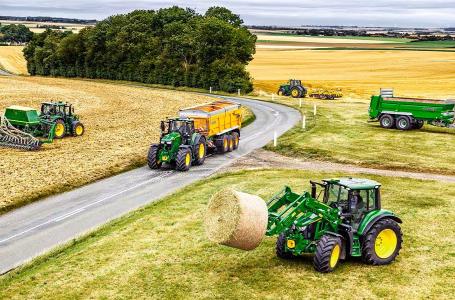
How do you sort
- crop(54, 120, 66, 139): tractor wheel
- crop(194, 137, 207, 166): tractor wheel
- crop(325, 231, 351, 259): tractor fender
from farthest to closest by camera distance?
1. crop(54, 120, 66, 139): tractor wheel
2. crop(194, 137, 207, 166): tractor wheel
3. crop(325, 231, 351, 259): tractor fender

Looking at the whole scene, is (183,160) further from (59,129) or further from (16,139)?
(59,129)

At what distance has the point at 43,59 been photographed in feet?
358

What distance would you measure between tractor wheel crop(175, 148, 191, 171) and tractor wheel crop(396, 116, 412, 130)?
20457 mm

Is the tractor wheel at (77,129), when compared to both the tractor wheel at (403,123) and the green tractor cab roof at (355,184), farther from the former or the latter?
the green tractor cab roof at (355,184)

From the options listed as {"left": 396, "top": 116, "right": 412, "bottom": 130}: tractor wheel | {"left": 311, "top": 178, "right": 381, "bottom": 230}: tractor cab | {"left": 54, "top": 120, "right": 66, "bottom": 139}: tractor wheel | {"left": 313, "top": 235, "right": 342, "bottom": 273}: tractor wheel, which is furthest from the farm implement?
{"left": 313, "top": 235, "right": 342, "bottom": 273}: tractor wheel

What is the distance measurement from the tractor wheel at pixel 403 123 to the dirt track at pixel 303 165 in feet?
42.1

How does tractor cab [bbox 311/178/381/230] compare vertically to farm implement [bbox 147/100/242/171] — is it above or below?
above

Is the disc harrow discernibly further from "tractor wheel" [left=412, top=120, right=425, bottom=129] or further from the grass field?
"tractor wheel" [left=412, top=120, right=425, bottom=129]

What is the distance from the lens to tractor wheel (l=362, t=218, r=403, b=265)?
1563 centimetres

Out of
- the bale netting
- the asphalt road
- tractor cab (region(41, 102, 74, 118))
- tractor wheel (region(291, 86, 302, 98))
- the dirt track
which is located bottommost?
the asphalt road

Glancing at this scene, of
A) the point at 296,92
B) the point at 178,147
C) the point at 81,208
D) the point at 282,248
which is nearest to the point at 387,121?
the point at 178,147

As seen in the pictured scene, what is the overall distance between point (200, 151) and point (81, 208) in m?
9.66

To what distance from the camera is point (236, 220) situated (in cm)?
1367

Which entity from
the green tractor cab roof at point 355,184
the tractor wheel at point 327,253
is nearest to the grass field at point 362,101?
the green tractor cab roof at point 355,184
